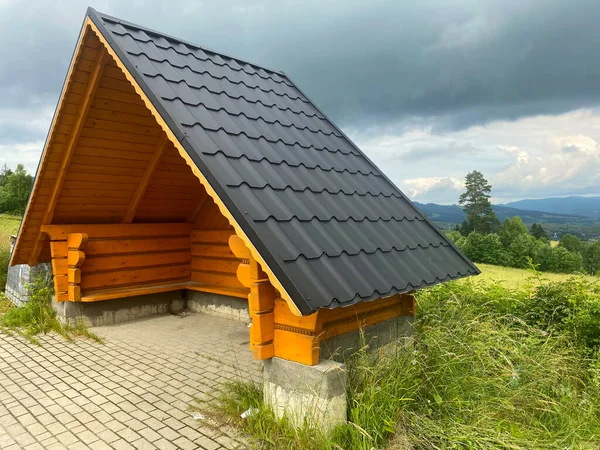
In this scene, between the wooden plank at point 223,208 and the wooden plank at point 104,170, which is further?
the wooden plank at point 104,170

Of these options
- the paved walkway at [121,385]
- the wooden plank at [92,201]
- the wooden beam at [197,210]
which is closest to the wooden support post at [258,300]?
the paved walkway at [121,385]

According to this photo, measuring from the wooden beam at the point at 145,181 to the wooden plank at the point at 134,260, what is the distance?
69 centimetres

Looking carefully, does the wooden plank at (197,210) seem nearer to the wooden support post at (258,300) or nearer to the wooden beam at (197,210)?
the wooden beam at (197,210)

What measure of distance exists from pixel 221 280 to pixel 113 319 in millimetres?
1972

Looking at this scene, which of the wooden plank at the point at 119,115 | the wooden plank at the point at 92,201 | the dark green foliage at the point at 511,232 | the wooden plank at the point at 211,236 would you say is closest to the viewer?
the wooden plank at the point at 119,115

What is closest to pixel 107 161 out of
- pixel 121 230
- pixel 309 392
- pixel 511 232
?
pixel 121 230

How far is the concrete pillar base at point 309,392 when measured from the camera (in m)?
3.15

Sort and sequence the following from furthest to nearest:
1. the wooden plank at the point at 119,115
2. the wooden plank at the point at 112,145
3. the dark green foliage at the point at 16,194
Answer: the dark green foliage at the point at 16,194 → the wooden plank at the point at 112,145 → the wooden plank at the point at 119,115

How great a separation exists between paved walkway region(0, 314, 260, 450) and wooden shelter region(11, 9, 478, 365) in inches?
35.3

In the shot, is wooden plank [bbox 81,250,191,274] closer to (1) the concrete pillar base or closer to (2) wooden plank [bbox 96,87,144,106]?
(2) wooden plank [bbox 96,87,144,106]

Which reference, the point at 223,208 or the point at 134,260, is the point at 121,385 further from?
the point at 134,260

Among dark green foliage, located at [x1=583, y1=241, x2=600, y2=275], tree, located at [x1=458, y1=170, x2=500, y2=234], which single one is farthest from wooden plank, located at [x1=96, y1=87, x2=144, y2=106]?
tree, located at [x1=458, y1=170, x2=500, y2=234]

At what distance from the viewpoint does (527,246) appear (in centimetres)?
2794

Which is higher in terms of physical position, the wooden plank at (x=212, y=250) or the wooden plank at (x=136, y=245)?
the wooden plank at (x=136, y=245)
